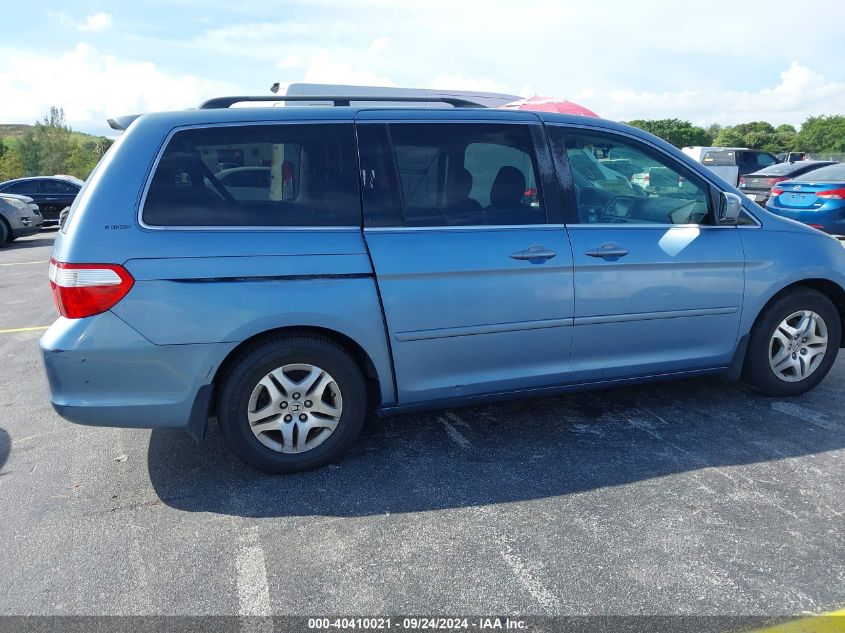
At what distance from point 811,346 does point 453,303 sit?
2570 mm

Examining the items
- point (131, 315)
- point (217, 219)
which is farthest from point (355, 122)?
point (131, 315)

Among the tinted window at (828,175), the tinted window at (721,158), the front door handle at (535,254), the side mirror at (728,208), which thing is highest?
the tinted window at (721,158)

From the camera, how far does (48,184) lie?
18.4 m

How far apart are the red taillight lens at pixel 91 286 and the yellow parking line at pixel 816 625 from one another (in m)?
2.91

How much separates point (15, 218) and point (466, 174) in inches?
564

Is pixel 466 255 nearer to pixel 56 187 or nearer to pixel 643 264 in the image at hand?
pixel 643 264

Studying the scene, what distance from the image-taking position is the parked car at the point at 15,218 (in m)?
14.5

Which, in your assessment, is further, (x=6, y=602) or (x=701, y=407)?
(x=701, y=407)

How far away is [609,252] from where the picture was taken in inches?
149

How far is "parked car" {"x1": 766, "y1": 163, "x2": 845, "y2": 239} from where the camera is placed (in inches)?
434

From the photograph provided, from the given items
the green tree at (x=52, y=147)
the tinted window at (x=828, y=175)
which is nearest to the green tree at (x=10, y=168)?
the green tree at (x=52, y=147)

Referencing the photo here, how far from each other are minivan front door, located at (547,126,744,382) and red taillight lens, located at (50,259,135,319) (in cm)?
233

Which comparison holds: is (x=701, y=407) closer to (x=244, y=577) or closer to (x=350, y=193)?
(x=350, y=193)

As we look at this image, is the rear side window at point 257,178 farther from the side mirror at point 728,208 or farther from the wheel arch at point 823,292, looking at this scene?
the wheel arch at point 823,292
